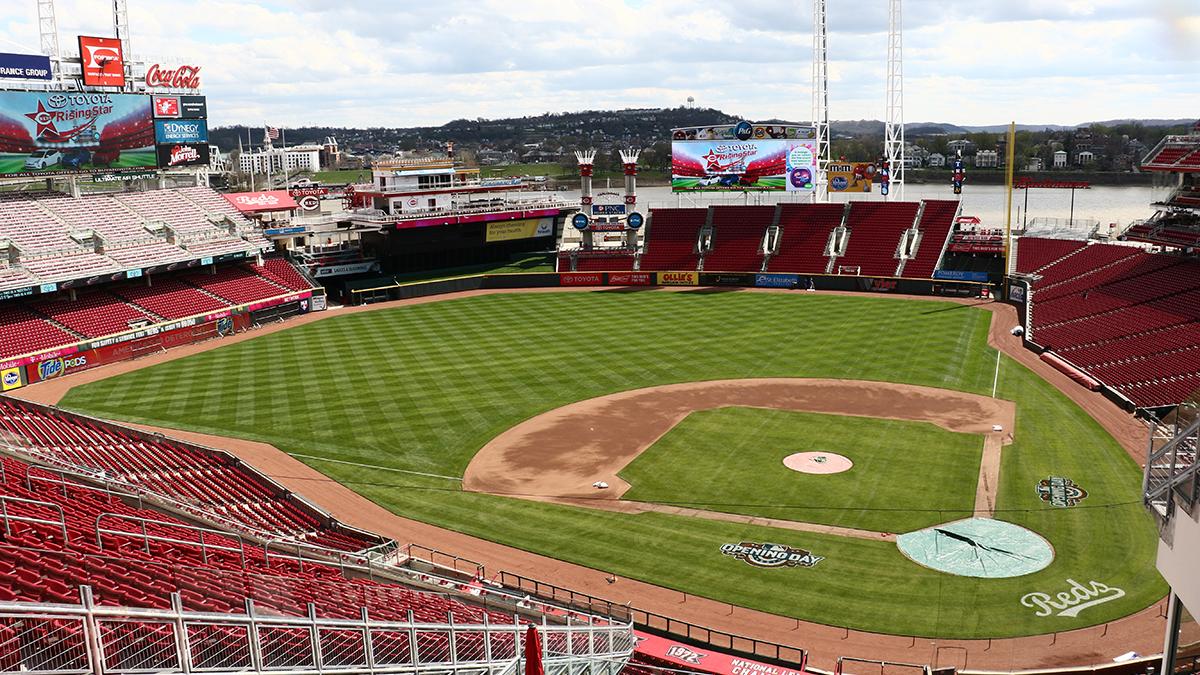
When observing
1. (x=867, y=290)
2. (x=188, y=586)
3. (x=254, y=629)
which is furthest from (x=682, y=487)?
(x=867, y=290)

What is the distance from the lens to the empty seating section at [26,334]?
169 ft

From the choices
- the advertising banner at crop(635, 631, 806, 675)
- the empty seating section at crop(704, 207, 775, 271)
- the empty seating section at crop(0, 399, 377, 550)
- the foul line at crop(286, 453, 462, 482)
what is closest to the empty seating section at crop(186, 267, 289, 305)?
the foul line at crop(286, 453, 462, 482)

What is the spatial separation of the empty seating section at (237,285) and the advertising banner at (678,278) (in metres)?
32.8

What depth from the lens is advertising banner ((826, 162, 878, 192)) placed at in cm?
8175

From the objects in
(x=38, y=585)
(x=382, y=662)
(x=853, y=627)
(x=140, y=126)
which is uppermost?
(x=140, y=126)

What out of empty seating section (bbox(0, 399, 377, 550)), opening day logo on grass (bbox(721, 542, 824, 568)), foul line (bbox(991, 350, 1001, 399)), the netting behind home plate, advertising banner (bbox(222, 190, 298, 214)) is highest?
advertising banner (bbox(222, 190, 298, 214))

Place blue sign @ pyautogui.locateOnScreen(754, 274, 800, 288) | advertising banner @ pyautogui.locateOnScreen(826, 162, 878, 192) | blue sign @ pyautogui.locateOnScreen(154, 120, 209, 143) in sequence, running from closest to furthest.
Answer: blue sign @ pyautogui.locateOnScreen(154, 120, 209, 143)
blue sign @ pyautogui.locateOnScreen(754, 274, 800, 288)
advertising banner @ pyautogui.locateOnScreen(826, 162, 878, 192)

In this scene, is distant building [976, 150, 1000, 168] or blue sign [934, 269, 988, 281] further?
distant building [976, 150, 1000, 168]

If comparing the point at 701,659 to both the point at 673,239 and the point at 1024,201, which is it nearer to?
the point at 673,239

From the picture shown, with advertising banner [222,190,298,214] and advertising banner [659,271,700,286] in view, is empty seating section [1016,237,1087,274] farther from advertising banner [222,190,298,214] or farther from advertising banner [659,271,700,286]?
advertising banner [222,190,298,214]

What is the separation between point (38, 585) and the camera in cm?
1201

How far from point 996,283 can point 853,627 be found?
55409 millimetres

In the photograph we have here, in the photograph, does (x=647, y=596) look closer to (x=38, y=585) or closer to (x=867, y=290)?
(x=38, y=585)

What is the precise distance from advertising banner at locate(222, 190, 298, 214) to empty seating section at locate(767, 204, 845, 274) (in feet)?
140
